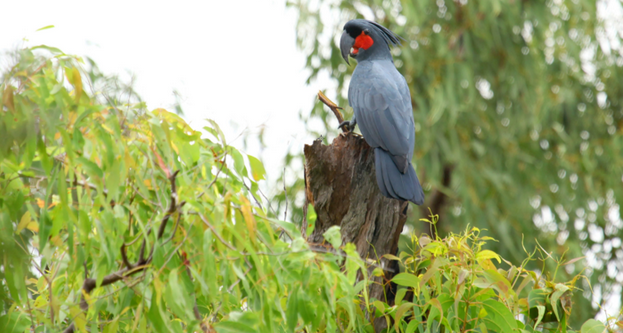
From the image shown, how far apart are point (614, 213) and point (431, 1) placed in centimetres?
254

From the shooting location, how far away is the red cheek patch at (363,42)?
3.10m

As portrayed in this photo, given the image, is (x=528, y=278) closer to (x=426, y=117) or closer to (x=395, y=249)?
(x=395, y=249)

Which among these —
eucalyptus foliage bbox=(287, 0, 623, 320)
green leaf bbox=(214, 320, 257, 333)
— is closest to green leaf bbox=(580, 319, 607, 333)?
green leaf bbox=(214, 320, 257, 333)

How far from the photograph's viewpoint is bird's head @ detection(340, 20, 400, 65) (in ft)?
10.2

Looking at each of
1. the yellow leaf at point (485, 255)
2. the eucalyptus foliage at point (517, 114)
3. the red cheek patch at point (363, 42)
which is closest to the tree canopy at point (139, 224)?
the yellow leaf at point (485, 255)

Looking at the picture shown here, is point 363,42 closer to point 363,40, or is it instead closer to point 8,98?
point 363,40

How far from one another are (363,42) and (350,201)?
1212mm

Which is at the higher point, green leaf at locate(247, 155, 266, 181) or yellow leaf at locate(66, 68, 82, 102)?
yellow leaf at locate(66, 68, 82, 102)

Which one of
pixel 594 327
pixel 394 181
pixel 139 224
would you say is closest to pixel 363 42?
pixel 394 181

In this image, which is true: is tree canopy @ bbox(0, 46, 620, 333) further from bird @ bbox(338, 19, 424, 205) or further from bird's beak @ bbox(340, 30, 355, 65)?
bird's beak @ bbox(340, 30, 355, 65)

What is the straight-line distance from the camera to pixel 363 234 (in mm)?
2162

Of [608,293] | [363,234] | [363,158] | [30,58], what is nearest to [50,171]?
[30,58]

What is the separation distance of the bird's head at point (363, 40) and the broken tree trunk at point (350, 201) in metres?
0.93

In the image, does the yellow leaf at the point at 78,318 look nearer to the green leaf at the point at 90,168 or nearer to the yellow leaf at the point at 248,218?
the green leaf at the point at 90,168
